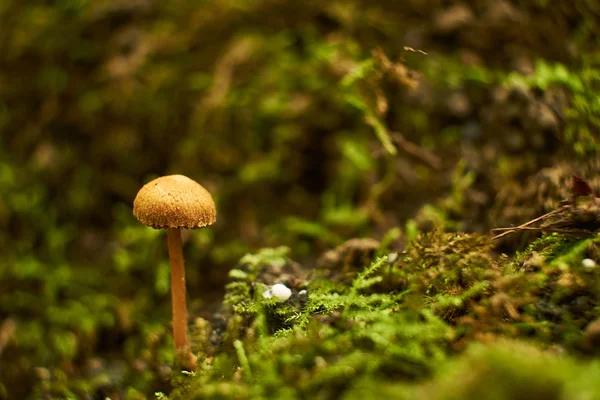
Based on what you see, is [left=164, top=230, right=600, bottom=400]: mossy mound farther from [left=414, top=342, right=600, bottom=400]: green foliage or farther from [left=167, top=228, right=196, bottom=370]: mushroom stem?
[left=167, top=228, right=196, bottom=370]: mushroom stem

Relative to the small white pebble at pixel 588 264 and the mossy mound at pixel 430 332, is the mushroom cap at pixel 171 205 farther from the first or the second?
the small white pebble at pixel 588 264

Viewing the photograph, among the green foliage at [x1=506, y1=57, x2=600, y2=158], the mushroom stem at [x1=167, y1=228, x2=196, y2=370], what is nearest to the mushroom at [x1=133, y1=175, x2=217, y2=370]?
the mushroom stem at [x1=167, y1=228, x2=196, y2=370]

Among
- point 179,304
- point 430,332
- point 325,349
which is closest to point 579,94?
point 430,332

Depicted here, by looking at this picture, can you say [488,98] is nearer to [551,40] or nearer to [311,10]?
[551,40]

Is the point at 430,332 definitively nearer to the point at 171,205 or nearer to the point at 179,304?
the point at 171,205

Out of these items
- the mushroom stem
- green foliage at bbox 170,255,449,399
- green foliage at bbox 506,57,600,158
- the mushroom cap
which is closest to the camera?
green foliage at bbox 170,255,449,399

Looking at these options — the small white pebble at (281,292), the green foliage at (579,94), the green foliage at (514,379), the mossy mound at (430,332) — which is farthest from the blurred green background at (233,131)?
the green foliage at (514,379)
